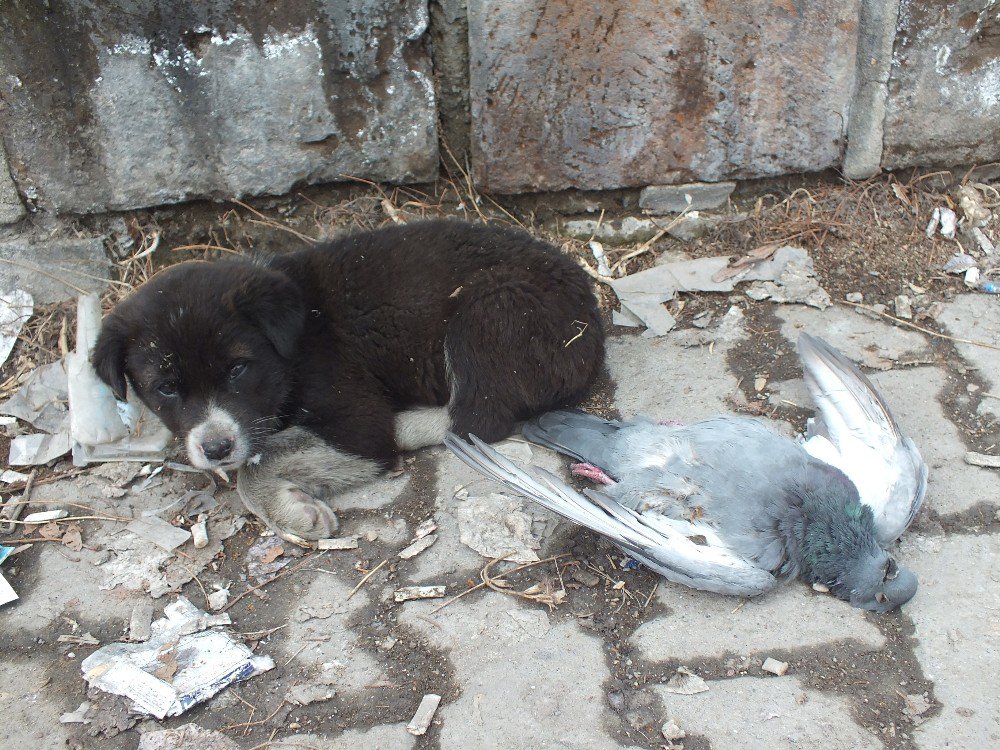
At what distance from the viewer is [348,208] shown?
4.75m

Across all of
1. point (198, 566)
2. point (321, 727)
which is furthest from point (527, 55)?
point (321, 727)

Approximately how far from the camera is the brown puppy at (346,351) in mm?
3449

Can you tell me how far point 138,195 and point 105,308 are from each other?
0.60m

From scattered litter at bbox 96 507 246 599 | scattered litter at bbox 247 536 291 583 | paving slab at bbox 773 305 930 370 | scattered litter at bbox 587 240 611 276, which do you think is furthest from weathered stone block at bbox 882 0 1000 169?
scattered litter at bbox 96 507 246 599

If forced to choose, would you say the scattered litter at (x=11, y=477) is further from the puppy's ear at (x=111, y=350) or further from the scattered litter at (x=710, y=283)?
the scattered litter at (x=710, y=283)

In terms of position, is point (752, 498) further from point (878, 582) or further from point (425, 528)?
point (425, 528)

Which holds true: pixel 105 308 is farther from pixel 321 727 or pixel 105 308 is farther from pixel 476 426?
pixel 321 727

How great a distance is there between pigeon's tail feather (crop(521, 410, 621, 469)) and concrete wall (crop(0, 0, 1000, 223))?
1.53 metres

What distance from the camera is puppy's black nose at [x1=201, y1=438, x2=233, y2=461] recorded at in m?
3.41

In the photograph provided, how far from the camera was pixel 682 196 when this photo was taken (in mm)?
4805

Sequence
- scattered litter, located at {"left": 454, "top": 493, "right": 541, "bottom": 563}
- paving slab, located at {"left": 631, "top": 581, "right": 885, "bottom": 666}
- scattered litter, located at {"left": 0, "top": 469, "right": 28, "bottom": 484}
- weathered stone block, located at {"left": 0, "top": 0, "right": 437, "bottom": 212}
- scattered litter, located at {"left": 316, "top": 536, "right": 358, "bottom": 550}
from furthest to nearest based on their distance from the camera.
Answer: weathered stone block, located at {"left": 0, "top": 0, "right": 437, "bottom": 212}
scattered litter, located at {"left": 0, "top": 469, "right": 28, "bottom": 484}
scattered litter, located at {"left": 316, "top": 536, "right": 358, "bottom": 550}
scattered litter, located at {"left": 454, "top": 493, "right": 541, "bottom": 563}
paving slab, located at {"left": 631, "top": 581, "right": 885, "bottom": 666}

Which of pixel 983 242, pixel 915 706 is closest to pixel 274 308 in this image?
pixel 915 706

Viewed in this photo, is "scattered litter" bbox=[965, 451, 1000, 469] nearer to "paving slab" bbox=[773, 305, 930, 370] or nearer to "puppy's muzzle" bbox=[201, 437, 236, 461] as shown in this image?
"paving slab" bbox=[773, 305, 930, 370]

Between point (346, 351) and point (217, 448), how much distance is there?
697mm
